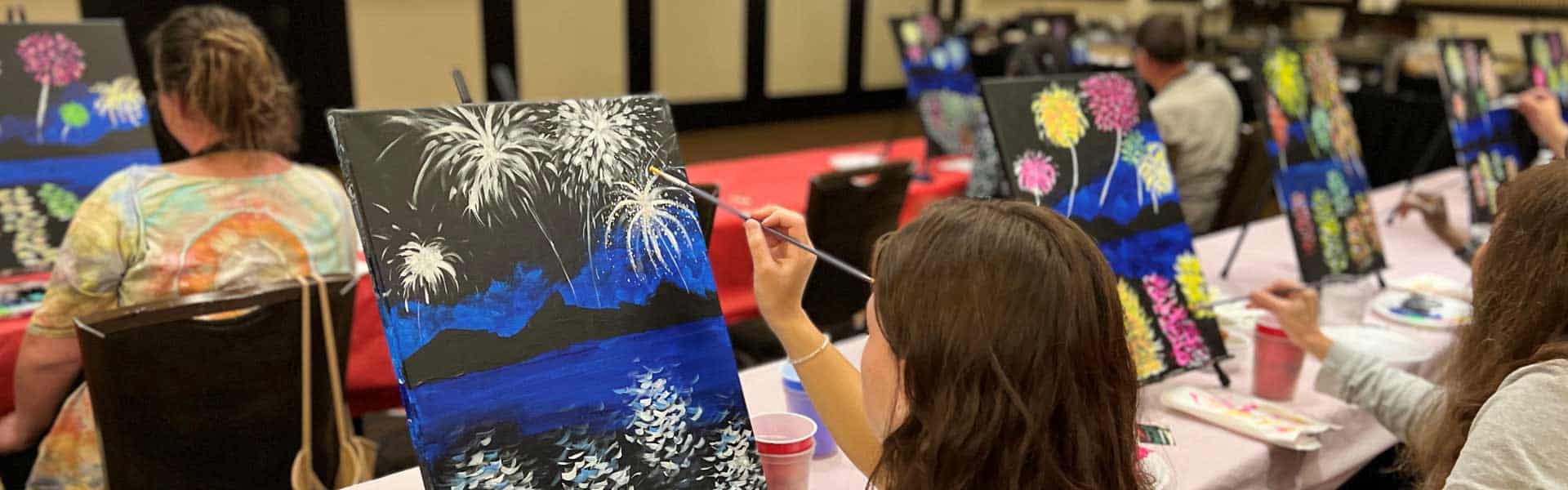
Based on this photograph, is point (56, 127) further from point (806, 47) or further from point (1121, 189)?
point (806, 47)

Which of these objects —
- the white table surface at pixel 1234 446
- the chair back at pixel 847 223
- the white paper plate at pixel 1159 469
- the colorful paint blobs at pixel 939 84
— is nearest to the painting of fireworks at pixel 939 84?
the colorful paint blobs at pixel 939 84

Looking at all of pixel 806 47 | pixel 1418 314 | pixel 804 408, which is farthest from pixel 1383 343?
pixel 806 47

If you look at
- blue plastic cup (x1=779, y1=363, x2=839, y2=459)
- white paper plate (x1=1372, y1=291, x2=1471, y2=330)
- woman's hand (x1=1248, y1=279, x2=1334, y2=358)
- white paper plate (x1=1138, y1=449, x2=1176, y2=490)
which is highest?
woman's hand (x1=1248, y1=279, x2=1334, y2=358)

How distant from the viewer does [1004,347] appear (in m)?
0.81

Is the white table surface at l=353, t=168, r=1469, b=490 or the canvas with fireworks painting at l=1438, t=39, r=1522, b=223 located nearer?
the white table surface at l=353, t=168, r=1469, b=490

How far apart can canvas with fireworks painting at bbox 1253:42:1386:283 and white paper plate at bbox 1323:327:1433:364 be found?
0.24m

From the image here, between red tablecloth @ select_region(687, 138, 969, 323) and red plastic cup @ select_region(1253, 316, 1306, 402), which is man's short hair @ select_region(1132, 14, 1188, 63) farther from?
red plastic cup @ select_region(1253, 316, 1306, 402)

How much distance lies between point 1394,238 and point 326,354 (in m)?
2.55

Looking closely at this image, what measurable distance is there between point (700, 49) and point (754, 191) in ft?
14.6

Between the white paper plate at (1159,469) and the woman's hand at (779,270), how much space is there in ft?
1.45

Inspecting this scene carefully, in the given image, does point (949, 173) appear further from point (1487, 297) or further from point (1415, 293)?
point (1487, 297)

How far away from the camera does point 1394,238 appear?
2.75 metres

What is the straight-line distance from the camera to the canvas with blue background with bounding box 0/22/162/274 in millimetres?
2059

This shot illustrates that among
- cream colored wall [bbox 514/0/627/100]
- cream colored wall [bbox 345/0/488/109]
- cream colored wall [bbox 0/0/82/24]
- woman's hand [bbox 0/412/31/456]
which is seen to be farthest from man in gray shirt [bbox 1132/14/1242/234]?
cream colored wall [bbox 0/0/82/24]
